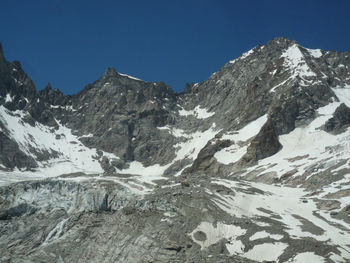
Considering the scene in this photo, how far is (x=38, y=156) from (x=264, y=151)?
96001 millimetres

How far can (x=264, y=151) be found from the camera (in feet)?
456

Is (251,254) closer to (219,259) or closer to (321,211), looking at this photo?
(219,259)

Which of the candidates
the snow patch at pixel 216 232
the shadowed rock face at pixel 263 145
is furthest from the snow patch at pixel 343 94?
the snow patch at pixel 216 232

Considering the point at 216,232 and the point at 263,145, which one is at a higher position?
the point at 263,145

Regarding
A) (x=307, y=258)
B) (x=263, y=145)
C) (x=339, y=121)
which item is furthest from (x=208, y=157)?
(x=307, y=258)

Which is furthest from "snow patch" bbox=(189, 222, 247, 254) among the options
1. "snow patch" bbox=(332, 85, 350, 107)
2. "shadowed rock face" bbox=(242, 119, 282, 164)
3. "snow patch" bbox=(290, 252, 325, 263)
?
"snow patch" bbox=(332, 85, 350, 107)

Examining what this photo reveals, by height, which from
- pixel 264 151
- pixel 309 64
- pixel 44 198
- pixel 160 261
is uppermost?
pixel 309 64

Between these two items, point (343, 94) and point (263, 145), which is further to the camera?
point (343, 94)

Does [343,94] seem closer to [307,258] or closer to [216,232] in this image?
[216,232]

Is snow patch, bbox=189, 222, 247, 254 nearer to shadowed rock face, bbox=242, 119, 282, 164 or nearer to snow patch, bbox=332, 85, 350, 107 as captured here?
shadowed rock face, bbox=242, 119, 282, 164

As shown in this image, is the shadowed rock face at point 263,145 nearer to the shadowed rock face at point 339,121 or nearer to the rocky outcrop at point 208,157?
the rocky outcrop at point 208,157

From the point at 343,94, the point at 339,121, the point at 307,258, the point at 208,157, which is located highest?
the point at 343,94

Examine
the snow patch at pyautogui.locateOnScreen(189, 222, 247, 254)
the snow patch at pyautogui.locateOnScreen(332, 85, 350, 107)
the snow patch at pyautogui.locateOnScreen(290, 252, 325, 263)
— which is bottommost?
the snow patch at pyautogui.locateOnScreen(290, 252, 325, 263)

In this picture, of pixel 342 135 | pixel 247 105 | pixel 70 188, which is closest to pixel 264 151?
pixel 342 135
